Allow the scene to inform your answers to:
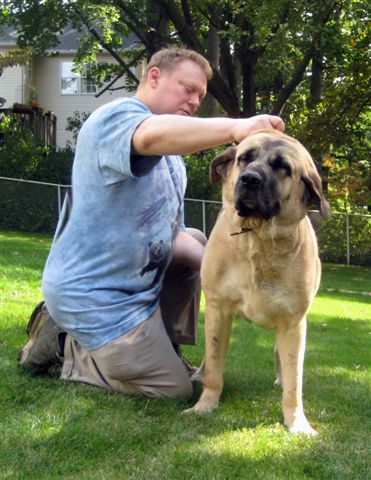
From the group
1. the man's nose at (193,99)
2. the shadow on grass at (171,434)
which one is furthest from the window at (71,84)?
the man's nose at (193,99)

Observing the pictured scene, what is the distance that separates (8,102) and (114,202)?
31.9 metres

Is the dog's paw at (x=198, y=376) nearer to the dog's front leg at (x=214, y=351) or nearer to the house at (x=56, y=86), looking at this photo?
the dog's front leg at (x=214, y=351)

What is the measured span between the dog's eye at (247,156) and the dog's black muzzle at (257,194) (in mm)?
126

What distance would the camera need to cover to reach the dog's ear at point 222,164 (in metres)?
3.73

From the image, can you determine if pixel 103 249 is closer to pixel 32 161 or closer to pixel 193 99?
pixel 193 99

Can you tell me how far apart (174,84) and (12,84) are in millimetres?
31446

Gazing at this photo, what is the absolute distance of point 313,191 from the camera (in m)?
3.56

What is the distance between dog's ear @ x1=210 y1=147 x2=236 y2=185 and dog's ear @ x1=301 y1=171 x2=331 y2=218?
405 millimetres

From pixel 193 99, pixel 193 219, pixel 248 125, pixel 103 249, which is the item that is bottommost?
pixel 193 219

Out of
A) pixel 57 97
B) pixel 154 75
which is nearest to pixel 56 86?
pixel 57 97

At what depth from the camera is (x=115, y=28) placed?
2047 centimetres

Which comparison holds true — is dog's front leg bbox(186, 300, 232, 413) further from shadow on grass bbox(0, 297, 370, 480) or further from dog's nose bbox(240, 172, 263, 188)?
dog's nose bbox(240, 172, 263, 188)

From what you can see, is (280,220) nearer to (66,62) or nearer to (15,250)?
(15,250)

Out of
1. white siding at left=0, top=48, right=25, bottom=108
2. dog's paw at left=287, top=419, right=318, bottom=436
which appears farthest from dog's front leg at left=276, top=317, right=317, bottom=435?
white siding at left=0, top=48, right=25, bottom=108
